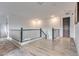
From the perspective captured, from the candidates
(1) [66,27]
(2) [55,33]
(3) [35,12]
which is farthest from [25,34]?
(1) [66,27]

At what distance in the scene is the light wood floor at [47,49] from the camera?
1.65 meters

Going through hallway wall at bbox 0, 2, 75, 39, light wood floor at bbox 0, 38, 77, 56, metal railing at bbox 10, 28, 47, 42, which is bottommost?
light wood floor at bbox 0, 38, 77, 56

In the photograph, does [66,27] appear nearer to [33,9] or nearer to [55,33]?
[55,33]

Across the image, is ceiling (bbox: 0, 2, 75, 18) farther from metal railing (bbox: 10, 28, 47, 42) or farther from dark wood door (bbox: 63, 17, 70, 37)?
metal railing (bbox: 10, 28, 47, 42)

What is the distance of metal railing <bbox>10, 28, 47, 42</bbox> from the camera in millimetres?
1761

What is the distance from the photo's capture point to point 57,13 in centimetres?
177

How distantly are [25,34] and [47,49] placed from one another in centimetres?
46

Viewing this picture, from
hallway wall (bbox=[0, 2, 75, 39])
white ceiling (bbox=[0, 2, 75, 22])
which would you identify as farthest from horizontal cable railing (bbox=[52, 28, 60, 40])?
white ceiling (bbox=[0, 2, 75, 22])

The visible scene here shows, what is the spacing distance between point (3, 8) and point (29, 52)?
854 millimetres

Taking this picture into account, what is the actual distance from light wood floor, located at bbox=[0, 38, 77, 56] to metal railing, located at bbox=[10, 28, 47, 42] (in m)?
0.11

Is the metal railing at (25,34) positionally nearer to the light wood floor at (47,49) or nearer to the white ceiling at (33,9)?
the light wood floor at (47,49)

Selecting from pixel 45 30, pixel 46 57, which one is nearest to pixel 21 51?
pixel 46 57

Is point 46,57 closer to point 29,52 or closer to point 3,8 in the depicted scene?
point 29,52

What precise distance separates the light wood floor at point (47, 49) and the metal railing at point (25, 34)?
107 millimetres
